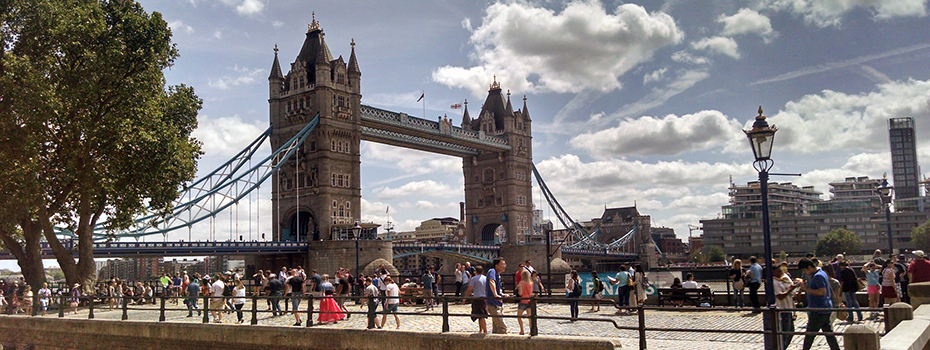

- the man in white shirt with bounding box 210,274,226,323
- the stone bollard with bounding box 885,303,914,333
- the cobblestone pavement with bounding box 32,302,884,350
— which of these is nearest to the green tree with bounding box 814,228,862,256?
the cobblestone pavement with bounding box 32,302,884,350

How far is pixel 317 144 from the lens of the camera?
69.0m

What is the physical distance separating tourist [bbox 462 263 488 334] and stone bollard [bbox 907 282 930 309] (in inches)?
286

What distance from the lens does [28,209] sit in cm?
2667

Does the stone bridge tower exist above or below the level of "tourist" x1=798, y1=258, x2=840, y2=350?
above

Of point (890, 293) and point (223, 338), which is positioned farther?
point (223, 338)

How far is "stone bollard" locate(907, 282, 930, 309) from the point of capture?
12508mm

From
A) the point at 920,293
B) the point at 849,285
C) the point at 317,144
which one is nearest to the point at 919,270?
the point at 849,285

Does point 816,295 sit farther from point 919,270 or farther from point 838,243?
point 838,243

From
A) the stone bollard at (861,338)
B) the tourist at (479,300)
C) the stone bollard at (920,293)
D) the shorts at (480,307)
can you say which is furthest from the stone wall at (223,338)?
the stone bollard at (861,338)

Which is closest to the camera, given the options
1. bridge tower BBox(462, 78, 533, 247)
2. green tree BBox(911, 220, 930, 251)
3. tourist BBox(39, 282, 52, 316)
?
tourist BBox(39, 282, 52, 316)

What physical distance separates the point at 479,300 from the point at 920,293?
765 centimetres

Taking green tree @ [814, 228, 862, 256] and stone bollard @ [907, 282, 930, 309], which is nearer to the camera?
stone bollard @ [907, 282, 930, 309]

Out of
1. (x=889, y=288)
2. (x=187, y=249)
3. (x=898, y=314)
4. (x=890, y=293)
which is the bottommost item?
(x=890, y=293)

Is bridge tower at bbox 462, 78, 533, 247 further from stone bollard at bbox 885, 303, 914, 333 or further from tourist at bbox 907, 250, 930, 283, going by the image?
stone bollard at bbox 885, 303, 914, 333
